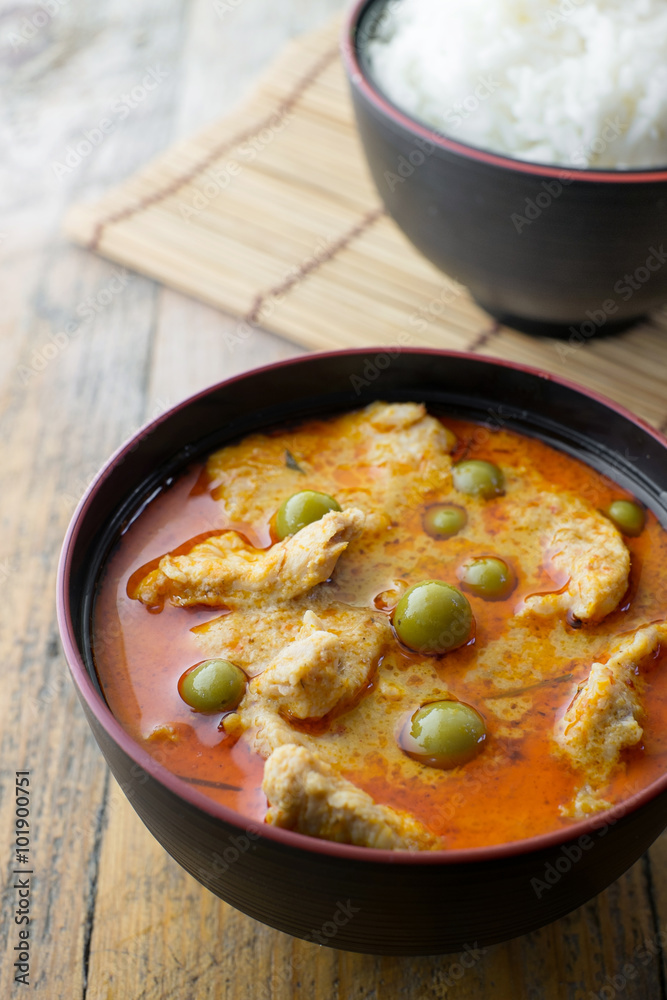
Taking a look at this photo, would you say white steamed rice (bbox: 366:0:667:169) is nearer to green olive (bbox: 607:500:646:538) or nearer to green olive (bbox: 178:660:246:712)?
green olive (bbox: 607:500:646:538)

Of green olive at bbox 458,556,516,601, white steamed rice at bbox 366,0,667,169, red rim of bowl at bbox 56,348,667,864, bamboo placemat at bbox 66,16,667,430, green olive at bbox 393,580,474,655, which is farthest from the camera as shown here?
bamboo placemat at bbox 66,16,667,430

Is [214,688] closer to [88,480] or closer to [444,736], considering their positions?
[444,736]

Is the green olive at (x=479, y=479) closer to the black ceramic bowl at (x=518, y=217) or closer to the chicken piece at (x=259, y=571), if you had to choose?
the chicken piece at (x=259, y=571)

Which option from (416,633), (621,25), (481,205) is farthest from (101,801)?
(621,25)

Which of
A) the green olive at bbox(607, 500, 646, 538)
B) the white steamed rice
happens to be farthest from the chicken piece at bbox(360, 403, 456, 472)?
the white steamed rice

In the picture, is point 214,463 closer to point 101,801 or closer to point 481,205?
point 101,801

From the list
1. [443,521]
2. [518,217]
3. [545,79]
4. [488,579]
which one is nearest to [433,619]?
[488,579]
